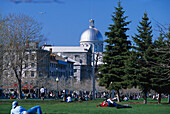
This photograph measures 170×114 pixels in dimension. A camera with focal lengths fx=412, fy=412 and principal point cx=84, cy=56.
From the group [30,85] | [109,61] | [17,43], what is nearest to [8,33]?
[17,43]

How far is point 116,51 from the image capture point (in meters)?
45.7

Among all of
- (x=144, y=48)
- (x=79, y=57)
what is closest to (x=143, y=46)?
(x=144, y=48)

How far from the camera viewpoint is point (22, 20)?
48.4 metres

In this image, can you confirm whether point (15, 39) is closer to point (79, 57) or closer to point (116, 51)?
point (116, 51)

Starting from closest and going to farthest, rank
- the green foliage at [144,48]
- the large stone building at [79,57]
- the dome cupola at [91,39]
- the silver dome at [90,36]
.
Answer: the green foliage at [144,48] → the large stone building at [79,57] → the dome cupola at [91,39] → the silver dome at [90,36]

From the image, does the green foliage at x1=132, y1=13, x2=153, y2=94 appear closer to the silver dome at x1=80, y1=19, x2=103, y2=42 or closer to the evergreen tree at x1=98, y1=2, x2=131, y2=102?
the evergreen tree at x1=98, y1=2, x2=131, y2=102

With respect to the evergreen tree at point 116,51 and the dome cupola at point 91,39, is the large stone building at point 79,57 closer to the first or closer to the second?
the dome cupola at point 91,39

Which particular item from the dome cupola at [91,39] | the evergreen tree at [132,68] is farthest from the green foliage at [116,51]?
the dome cupola at [91,39]

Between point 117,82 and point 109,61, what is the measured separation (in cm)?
257

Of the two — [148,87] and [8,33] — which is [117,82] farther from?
[8,33]

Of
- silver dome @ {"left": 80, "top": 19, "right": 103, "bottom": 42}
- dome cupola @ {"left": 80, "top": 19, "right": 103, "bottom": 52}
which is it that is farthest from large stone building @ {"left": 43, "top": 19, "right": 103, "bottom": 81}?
silver dome @ {"left": 80, "top": 19, "right": 103, "bottom": 42}

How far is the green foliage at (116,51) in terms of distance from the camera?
4509 centimetres

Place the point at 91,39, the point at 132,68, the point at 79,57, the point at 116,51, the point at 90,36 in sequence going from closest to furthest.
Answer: the point at 132,68, the point at 116,51, the point at 79,57, the point at 91,39, the point at 90,36

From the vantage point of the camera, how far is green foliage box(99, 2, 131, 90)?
45.1 meters
